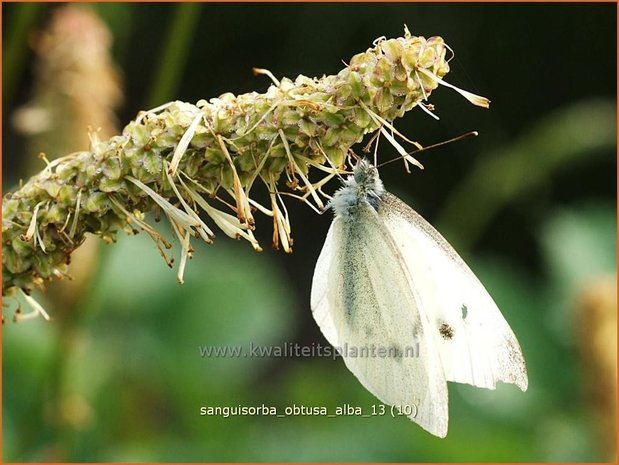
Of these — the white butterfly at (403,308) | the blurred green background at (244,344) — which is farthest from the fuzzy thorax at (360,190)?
the blurred green background at (244,344)

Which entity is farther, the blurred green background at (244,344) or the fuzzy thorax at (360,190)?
the blurred green background at (244,344)

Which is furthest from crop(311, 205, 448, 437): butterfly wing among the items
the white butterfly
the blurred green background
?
the blurred green background

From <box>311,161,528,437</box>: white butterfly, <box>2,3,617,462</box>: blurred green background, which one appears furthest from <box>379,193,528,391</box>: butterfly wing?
<box>2,3,617,462</box>: blurred green background

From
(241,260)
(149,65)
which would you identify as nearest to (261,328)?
(241,260)

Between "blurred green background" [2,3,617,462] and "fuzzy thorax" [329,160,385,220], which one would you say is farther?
"blurred green background" [2,3,617,462]

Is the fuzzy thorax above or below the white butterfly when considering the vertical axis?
above

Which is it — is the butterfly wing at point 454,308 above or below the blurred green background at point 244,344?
below


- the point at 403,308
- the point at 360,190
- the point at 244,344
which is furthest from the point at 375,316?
the point at 244,344

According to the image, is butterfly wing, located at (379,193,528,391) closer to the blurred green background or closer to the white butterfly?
the white butterfly

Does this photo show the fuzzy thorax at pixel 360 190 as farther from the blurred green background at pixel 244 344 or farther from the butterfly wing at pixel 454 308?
the blurred green background at pixel 244 344
